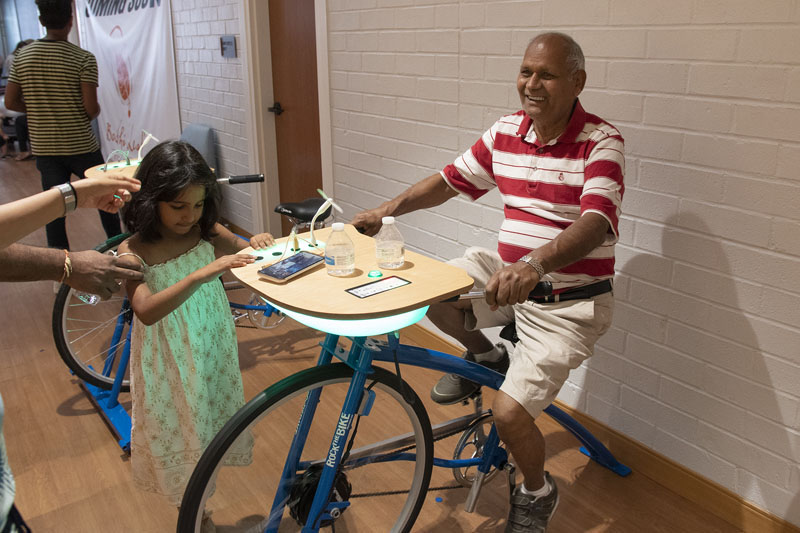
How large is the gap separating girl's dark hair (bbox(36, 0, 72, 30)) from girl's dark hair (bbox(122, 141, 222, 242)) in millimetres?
2528

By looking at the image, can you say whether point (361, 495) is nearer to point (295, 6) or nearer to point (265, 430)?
point (265, 430)

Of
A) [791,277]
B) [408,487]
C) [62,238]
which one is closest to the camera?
[791,277]

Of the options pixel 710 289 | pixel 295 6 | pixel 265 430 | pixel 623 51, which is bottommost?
pixel 265 430

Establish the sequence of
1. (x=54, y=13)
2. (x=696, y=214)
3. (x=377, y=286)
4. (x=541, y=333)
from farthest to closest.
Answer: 1. (x=54, y=13)
2. (x=696, y=214)
3. (x=541, y=333)
4. (x=377, y=286)

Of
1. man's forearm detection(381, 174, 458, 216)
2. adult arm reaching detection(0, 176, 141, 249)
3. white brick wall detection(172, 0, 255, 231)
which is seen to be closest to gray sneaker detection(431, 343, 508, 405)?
man's forearm detection(381, 174, 458, 216)

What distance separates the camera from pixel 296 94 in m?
4.50

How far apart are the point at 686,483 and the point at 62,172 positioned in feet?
13.0

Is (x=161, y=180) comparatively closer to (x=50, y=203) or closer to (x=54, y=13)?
(x=50, y=203)

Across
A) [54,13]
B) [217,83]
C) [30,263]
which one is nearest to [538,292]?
[30,263]

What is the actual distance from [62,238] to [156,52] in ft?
8.22

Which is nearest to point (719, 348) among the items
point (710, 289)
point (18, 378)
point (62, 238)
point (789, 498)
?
point (710, 289)

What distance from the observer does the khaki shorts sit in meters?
1.90

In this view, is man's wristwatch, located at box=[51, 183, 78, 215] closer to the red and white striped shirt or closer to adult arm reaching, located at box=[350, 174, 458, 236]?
adult arm reaching, located at box=[350, 174, 458, 236]

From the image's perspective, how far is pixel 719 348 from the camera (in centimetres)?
219
